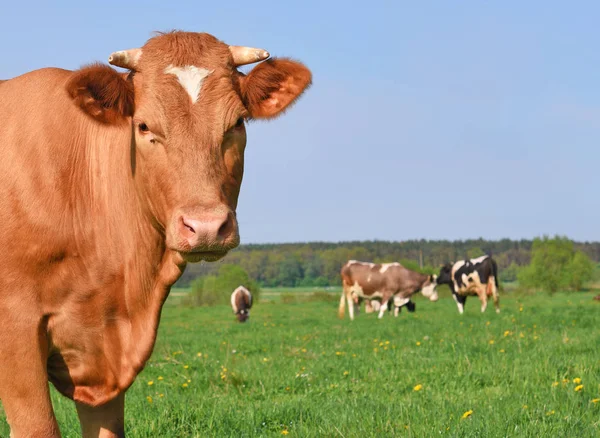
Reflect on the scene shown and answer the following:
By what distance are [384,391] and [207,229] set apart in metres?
4.84

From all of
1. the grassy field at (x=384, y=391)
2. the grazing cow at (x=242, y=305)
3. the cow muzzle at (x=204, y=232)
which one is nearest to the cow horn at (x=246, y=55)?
the cow muzzle at (x=204, y=232)

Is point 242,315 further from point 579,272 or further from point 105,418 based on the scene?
point 579,272

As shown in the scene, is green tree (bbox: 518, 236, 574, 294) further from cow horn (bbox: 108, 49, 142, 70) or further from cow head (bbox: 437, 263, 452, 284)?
cow horn (bbox: 108, 49, 142, 70)

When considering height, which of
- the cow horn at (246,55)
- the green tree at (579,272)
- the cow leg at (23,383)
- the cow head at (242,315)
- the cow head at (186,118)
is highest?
the cow horn at (246,55)

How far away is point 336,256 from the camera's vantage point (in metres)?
140

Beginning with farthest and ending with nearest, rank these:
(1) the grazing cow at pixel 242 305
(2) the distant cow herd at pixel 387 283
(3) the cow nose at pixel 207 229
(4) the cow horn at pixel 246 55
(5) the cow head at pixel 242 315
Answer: (2) the distant cow herd at pixel 387 283 → (1) the grazing cow at pixel 242 305 → (5) the cow head at pixel 242 315 → (4) the cow horn at pixel 246 55 → (3) the cow nose at pixel 207 229

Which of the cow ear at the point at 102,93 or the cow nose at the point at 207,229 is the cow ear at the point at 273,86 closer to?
the cow ear at the point at 102,93

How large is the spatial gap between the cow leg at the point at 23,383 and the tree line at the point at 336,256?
367 feet

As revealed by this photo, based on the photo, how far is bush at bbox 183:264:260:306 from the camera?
63.7 meters

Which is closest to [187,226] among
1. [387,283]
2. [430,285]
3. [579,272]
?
[387,283]

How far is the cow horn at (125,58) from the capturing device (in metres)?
4.11

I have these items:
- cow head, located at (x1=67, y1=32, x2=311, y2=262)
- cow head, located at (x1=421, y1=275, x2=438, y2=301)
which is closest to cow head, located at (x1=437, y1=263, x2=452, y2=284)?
cow head, located at (x1=421, y1=275, x2=438, y2=301)

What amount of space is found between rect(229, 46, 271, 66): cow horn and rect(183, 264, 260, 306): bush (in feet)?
193

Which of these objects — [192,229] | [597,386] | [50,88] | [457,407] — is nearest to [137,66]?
[50,88]
